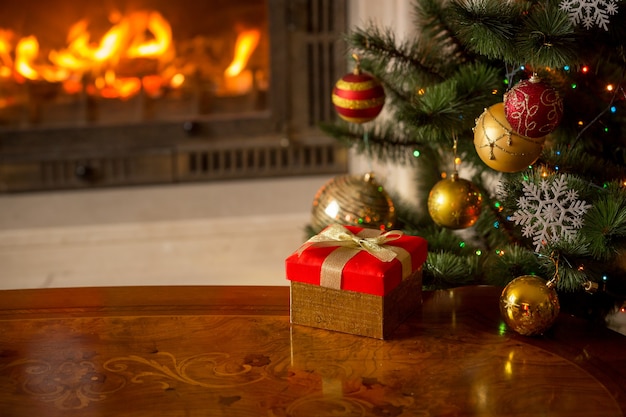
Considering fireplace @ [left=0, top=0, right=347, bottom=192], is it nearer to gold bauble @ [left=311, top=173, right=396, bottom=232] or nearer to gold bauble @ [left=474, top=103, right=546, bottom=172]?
gold bauble @ [left=311, top=173, right=396, bottom=232]

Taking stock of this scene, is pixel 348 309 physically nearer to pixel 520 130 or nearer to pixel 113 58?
pixel 520 130

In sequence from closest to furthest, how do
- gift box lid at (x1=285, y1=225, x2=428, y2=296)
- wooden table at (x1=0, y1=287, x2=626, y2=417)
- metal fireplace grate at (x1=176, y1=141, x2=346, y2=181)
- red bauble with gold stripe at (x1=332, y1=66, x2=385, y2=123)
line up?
1. wooden table at (x1=0, y1=287, x2=626, y2=417)
2. gift box lid at (x1=285, y1=225, x2=428, y2=296)
3. red bauble with gold stripe at (x1=332, y1=66, x2=385, y2=123)
4. metal fireplace grate at (x1=176, y1=141, x2=346, y2=181)

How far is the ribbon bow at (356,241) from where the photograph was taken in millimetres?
1190

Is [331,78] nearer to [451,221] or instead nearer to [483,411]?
[451,221]

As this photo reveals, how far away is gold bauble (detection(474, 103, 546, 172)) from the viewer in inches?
50.6

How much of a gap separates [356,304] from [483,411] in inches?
9.1

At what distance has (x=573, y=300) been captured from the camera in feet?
4.87

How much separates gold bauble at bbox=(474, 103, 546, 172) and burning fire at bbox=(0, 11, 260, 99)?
1.65m

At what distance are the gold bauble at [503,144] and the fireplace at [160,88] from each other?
1539mm

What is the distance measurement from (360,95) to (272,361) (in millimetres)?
646

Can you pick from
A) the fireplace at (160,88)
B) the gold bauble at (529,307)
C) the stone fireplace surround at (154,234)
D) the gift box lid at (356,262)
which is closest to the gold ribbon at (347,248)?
the gift box lid at (356,262)

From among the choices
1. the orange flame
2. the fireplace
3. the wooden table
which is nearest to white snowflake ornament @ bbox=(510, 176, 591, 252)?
the wooden table

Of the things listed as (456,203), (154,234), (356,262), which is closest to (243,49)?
(154,234)

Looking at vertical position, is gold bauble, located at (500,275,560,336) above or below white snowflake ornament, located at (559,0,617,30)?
below
